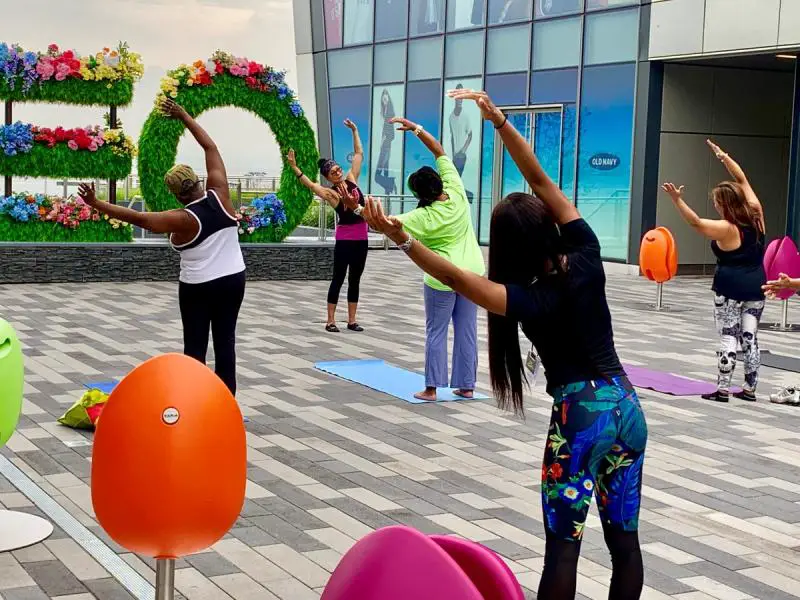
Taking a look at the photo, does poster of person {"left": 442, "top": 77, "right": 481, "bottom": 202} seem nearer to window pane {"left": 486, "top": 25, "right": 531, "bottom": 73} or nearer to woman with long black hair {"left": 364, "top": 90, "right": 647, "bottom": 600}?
window pane {"left": 486, "top": 25, "right": 531, "bottom": 73}

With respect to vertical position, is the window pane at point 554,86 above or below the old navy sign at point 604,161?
above

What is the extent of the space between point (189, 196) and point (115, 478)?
3.81m

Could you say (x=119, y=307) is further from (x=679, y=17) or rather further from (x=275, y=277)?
(x=679, y=17)

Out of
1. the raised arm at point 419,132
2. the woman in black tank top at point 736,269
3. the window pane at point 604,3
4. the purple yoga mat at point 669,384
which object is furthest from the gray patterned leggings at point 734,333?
the window pane at point 604,3

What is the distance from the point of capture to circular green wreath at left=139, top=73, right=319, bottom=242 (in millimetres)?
18016

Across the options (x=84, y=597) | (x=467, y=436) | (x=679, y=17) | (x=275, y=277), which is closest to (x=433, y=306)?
(x=467, y=436)

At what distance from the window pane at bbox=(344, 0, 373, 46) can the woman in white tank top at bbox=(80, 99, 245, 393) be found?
72.9ft

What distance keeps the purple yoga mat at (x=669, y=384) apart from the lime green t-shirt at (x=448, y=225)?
209 centimetres

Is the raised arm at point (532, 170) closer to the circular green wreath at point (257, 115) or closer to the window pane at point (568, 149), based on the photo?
the circular green wreath at point (257, 115)

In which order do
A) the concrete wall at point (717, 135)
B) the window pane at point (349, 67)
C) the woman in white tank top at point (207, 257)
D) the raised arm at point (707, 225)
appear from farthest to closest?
1. the window pane at point (349, 67)
2. the concrete wall at point (717, 135)
3. the raised arm at point (707, 225)
4. the woman in white tank top at point (207, 257)

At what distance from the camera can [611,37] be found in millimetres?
21891

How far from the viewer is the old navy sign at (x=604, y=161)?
21984 mm

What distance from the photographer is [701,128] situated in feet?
70.9

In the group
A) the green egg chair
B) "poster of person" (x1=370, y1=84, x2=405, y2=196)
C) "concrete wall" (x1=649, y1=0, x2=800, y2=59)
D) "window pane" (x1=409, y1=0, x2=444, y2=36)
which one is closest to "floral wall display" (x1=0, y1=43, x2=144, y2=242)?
"concrete wall" (x1=649, y1=0, x2=800, y2=59)
